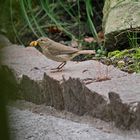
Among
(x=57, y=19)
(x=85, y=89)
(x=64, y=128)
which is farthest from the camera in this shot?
(x=57, y=19)

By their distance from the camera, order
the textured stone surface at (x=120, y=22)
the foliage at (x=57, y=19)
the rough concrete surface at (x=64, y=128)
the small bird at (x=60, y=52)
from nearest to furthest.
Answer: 1. the rough concrete surface at (x=64, y=128)
2. the small bird at (x=60, y=52)
3. the textured stone surface at (x=120, y=22)
4. the foliage at (x=57, y=19)

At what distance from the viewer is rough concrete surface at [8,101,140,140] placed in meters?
2.44

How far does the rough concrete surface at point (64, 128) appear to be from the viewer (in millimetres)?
2441

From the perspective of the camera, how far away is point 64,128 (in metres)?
2.67

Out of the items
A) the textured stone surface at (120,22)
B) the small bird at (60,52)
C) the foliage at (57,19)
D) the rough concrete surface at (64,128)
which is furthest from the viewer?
the foliage at (57,19)

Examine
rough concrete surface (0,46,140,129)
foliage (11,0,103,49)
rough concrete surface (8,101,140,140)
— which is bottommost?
rough concrete surface (8,101,140,140)

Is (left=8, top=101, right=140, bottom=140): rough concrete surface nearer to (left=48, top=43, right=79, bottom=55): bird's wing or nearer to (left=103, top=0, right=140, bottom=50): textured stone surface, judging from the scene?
(left=48, top=43, right=79, bottom=55): bird's wing

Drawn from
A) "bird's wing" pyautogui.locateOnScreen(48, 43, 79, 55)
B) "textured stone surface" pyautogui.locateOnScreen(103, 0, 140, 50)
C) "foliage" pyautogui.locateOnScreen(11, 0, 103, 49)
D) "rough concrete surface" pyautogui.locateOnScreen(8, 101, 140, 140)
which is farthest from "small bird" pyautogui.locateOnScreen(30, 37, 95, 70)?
"foliage" pyautogui.locateOnScreen(11, 0, 103, 49)

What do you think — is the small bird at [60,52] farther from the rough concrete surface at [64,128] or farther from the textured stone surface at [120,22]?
the rough concrete surface at [64,128]

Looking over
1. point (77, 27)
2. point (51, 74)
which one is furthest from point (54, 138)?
point (77, 27)

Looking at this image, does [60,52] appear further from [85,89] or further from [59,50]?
[85,89]

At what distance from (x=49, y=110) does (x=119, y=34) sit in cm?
161

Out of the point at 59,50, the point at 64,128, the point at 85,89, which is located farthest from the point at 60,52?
the point at 64,128

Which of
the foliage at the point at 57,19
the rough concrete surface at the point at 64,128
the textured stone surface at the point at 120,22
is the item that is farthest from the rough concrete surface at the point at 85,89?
the foliage at the point at 57,19
